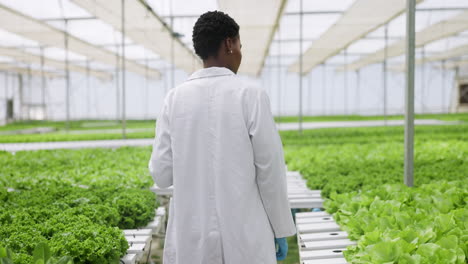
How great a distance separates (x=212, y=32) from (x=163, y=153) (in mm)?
559

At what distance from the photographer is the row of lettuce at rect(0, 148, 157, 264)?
2580 millimetres

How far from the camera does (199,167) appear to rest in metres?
1.91

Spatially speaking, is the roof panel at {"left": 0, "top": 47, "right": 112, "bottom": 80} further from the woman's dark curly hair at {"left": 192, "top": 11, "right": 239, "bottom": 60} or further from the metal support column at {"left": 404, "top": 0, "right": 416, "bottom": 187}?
the woman's dark curly hair at {"left": 192, "top": 11, "right": 239, "bottom": 60}

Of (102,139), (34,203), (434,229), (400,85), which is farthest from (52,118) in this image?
(434,229)

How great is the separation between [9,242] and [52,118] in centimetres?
3190

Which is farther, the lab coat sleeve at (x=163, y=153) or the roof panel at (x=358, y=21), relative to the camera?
the roof panel at (x=358, y=21)

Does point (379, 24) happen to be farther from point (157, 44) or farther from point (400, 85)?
point (400, 85)

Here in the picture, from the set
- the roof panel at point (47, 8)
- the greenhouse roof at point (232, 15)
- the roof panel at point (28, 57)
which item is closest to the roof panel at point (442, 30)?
the greenhouse roof at point (232, 15)

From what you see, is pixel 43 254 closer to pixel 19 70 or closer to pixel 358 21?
pixel 358 21

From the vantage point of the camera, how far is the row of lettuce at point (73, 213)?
258 centimetres

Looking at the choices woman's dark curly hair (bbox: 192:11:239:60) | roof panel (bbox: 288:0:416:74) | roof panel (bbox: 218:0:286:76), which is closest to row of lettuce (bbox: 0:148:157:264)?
woman's dark curly hair (bbox: 192:11:239:60)

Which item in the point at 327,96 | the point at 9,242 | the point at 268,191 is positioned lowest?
the point at 9,242

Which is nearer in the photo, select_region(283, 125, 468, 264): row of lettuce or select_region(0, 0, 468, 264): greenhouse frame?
select_region(283, 125, 468, 264): row of lettuce

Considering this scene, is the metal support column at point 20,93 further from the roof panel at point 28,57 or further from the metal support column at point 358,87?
the metal support column at point 358,87
